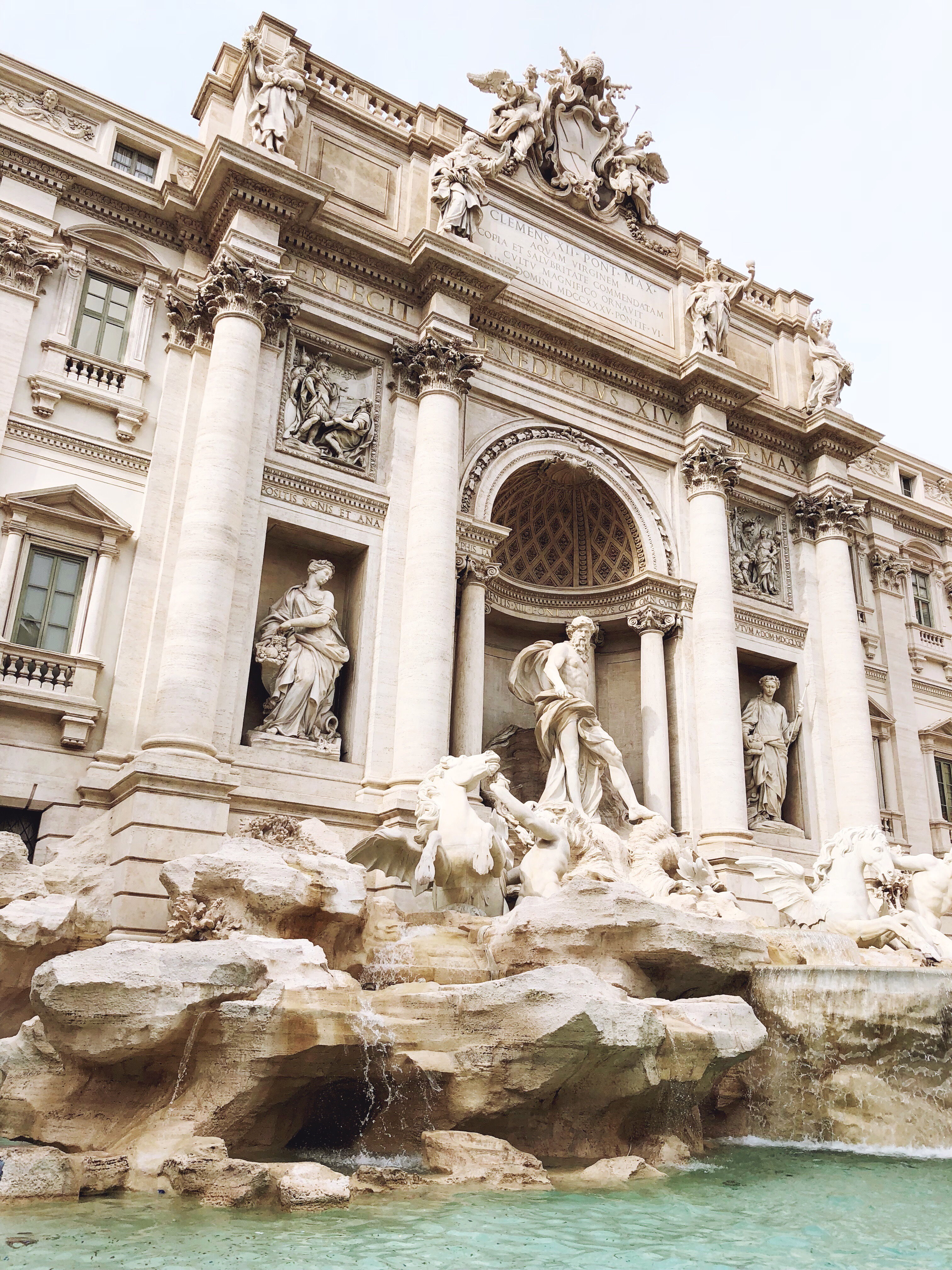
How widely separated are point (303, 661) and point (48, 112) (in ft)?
30.2

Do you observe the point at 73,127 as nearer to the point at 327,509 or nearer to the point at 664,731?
the point at 327,509

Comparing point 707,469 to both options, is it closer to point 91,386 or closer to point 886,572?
point 886,572

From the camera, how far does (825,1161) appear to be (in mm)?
7844

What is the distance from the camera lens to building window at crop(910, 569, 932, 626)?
24.1 meters

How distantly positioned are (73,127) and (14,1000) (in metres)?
12.8

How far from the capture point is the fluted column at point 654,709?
17203 millimetres

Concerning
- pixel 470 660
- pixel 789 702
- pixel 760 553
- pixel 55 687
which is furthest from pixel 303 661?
pixel 760 553

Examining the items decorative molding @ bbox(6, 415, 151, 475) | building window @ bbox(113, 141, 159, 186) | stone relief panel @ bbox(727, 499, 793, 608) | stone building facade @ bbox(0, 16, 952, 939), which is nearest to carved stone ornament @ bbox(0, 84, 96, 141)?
stone building facade @ bbox(0, 16, 952, 939)

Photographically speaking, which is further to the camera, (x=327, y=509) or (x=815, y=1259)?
(x=327, y=509)

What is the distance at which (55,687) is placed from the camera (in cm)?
1312

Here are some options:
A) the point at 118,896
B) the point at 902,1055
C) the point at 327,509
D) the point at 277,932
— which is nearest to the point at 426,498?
the point at 327,509

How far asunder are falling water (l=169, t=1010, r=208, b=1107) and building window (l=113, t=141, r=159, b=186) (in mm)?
13738

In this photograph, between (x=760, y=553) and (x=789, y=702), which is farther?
(x=760, y=553)

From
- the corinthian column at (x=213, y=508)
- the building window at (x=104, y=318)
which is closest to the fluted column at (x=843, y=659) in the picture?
the corinthian column at (x=213, y=508)
